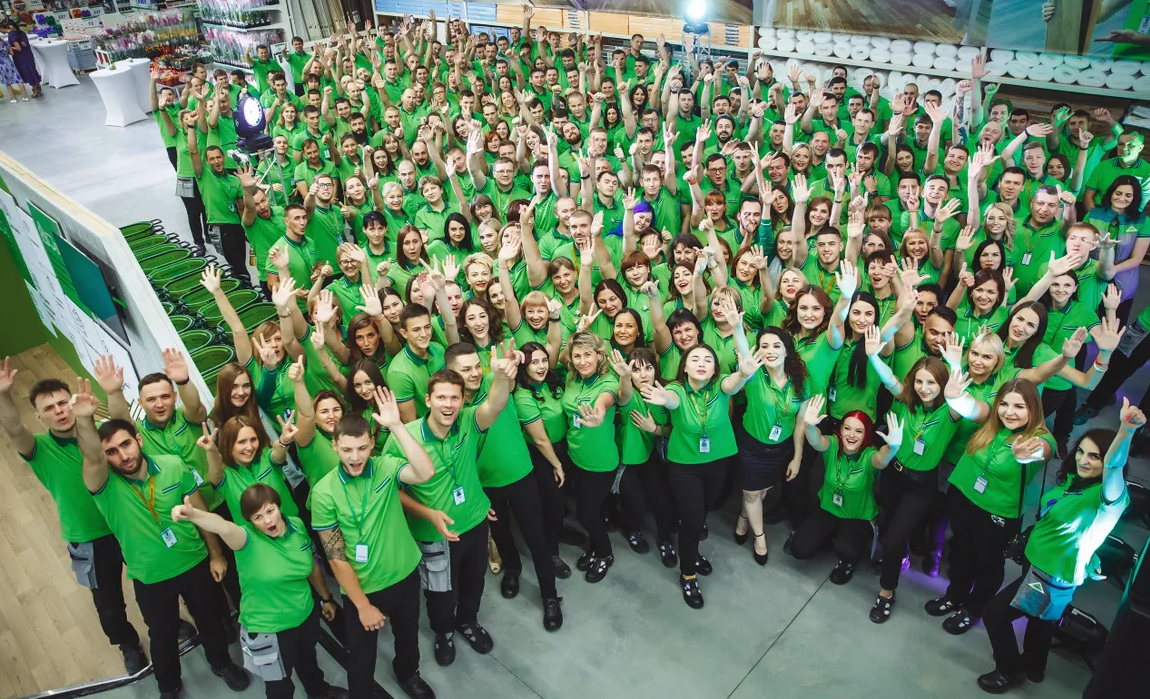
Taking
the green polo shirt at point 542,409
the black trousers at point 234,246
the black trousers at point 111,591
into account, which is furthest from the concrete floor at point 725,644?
the black trousers at point 234,246

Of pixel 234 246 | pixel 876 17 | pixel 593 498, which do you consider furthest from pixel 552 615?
A: pixel 876 17

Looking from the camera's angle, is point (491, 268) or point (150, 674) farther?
point (491, 268)

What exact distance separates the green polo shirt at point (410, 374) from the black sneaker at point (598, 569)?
53.3 inches

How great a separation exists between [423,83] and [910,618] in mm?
8311

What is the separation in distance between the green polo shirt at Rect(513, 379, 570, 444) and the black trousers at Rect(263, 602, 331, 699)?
4.07 ft

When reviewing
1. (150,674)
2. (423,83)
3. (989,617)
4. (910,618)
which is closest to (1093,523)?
(989,617)

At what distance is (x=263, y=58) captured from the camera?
10.1 m

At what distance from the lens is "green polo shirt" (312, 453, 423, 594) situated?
291 cm

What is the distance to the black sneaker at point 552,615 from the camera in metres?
3.85

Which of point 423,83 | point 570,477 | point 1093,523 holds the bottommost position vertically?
point 570,477

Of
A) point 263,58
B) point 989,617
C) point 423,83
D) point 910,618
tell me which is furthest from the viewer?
point 263,58

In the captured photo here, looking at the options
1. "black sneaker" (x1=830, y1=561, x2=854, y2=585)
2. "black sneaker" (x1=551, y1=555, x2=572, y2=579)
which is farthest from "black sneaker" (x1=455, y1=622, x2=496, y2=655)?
"black sneaker" (x1=830, y1=561, x2=854, y2=585)

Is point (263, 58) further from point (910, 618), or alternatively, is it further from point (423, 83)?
point (910, 618)

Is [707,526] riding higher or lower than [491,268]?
lower
